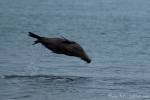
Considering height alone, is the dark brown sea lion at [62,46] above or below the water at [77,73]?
above

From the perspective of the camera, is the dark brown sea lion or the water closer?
the water

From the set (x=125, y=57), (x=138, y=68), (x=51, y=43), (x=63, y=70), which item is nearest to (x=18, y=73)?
(x=63, y=70)

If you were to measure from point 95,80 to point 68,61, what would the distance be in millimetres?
4535

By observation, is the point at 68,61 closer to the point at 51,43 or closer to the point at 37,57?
the point at 37,57

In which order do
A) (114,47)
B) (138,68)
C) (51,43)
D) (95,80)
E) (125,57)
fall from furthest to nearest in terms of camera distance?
(114,47), (125,57), (138,68), (95,80), (51,43)

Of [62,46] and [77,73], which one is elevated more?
[62,46]

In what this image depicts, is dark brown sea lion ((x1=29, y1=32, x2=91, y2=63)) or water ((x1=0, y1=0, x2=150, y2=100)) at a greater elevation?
dark brown sea lion ((x1=29, y1=32, x2=91, y2=63))

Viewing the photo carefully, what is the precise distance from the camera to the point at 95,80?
1775cm

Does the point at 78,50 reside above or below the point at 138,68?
above

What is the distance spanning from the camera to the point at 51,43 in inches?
639

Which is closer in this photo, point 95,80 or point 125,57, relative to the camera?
point 95,80

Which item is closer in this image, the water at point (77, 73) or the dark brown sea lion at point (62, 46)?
the water at point (77, 73)

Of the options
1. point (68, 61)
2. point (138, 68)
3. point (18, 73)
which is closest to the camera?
point (18, 73)

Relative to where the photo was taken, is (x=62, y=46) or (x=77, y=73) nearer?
(x=62, y=46)
